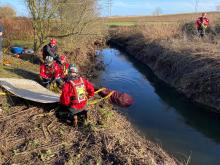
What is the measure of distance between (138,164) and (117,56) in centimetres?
2301

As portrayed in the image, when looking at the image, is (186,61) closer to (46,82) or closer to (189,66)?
(189,66)

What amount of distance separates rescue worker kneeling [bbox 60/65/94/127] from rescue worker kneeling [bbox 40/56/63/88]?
3.85 m

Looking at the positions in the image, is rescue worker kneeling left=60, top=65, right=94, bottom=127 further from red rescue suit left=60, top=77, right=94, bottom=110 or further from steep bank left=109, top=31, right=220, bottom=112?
steep bank left=109, top=31, right=220, bottom=112

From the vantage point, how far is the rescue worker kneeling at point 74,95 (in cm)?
1009

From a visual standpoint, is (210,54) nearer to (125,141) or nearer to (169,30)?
(125,141)

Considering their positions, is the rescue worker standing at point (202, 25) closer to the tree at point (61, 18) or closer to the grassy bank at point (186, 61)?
the grassy bank at point (186, 61)

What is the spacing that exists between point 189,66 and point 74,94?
9223 millimetres

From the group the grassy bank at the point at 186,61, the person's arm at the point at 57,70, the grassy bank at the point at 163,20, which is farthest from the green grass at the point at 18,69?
the grassy bank at the point at 163,20

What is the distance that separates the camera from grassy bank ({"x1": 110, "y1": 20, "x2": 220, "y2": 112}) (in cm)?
1570

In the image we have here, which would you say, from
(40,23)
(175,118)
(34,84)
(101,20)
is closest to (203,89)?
(175,118)

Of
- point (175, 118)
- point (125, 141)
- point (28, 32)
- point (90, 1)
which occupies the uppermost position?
point (90, 1)

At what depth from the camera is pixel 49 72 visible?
14289 mm

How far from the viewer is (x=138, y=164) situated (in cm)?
779

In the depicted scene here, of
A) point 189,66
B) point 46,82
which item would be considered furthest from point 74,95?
point 189,66
